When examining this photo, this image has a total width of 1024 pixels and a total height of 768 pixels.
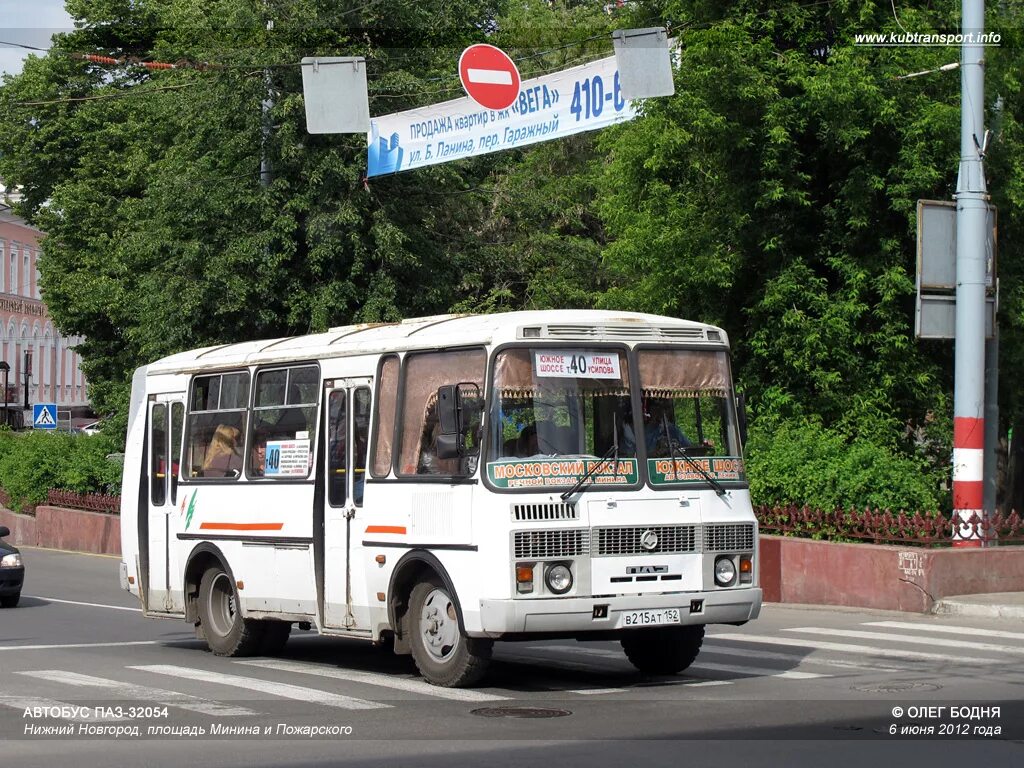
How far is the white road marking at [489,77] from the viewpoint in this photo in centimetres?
2084

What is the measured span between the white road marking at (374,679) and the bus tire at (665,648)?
1.54 metres

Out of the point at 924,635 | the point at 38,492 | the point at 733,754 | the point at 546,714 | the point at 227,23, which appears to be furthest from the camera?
the point at 38,492

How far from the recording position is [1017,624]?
17453mm

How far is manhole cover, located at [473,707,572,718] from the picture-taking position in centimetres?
1088

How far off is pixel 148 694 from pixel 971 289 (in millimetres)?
12358

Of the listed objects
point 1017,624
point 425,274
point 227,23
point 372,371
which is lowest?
point 1017,624

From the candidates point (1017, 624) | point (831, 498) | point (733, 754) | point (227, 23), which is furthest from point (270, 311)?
point (733, 754)

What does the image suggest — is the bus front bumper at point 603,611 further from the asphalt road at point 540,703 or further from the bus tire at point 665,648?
the bus tire at point 665,648

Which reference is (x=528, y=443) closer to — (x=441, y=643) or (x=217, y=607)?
(x=441, y=643)

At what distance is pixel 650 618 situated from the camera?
471 inches

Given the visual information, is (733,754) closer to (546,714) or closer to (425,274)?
(546,714)

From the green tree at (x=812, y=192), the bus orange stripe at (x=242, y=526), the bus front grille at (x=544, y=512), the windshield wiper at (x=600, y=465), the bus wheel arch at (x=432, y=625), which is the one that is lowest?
the bus wheel arch at (x=432, y=625)

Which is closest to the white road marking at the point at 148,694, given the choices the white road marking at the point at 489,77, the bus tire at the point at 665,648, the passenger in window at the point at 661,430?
the bus tire at the point at 665,648

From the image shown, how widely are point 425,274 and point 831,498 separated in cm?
1461
